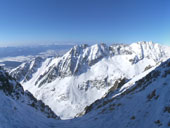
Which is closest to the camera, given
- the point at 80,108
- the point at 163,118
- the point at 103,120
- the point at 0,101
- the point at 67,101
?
the point at 163,118

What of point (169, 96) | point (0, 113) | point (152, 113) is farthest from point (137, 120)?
point (0, 113)

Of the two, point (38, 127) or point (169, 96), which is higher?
point (169, 96)

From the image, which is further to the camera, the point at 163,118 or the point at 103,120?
the point at 103,120

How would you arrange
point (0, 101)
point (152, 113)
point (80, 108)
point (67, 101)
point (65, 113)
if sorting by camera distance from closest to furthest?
point (0, 101), point (152, 113), point (65, 113), point (80, 108), point (67, 101)

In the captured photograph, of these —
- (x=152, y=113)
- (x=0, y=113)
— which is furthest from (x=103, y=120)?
(x=0, y=113)

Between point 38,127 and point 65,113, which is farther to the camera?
point 65,113

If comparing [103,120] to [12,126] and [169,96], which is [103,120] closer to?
[169,96]

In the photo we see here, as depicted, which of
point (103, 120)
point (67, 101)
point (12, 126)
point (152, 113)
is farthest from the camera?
point (67, 101)

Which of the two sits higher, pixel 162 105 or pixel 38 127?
Answer: pixel 162 105

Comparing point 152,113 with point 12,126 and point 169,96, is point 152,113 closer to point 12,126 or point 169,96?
point 169,96

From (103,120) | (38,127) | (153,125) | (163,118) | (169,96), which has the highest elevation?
(169,96)
